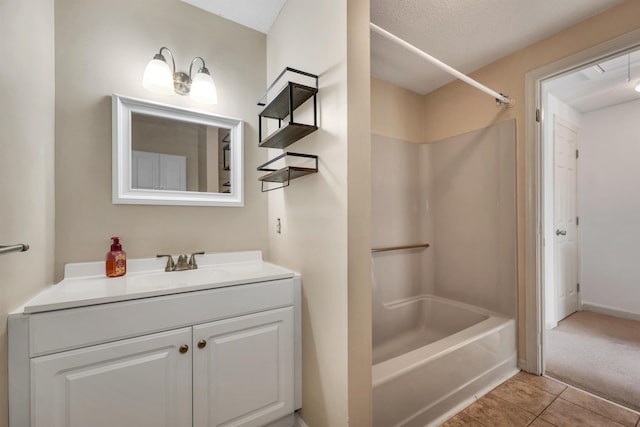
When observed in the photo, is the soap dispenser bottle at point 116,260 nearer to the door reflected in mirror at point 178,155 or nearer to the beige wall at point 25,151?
the beige wall at point 25,151

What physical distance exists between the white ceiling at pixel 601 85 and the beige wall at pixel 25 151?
115 inches

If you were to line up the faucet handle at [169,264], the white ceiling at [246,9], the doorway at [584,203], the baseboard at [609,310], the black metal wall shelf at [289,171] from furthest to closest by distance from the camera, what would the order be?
1. the baseboard at [609,310]
2. the doorway at [584,203]
3. the white ceiling at [246,9]
4. the faucet handle at [169,264]
5. the black metal wall shelf at [289,171]

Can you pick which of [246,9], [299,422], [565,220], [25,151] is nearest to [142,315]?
[25,151]

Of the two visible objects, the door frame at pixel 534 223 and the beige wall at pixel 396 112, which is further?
the beige wall at pixel 396 112

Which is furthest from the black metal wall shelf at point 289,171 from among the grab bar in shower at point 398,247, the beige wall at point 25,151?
the grab bar in shower at point 398,247

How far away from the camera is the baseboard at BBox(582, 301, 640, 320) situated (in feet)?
9.02

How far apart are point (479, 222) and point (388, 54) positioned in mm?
1546

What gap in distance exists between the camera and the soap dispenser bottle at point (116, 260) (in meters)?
1.31

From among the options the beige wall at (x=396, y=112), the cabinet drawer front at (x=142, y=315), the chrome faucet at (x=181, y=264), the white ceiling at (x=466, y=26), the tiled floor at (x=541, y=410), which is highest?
the white ceiling at (x=466, y=26)

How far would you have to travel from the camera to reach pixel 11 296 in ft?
2.88

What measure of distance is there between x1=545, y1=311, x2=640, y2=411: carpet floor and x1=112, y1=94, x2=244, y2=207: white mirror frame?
260 centimetres

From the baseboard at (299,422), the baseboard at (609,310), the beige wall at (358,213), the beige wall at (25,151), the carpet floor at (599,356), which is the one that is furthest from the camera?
the baseboard at (609,310)

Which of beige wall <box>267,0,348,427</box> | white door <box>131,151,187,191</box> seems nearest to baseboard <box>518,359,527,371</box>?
beige wall <box>267,0,348,427</box>

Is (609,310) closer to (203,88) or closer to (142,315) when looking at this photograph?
(142,315)
